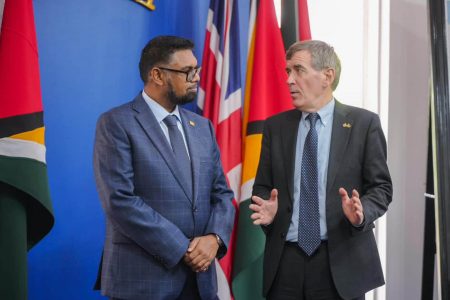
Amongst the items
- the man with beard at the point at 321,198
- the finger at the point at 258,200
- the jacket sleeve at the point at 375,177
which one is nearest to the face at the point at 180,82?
the man with beard at the point at 321,198

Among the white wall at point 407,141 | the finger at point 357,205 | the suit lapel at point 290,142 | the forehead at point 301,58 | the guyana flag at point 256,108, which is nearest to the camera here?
the finger at point 357,205

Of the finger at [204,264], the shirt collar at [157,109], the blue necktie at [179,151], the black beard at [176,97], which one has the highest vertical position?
the black beard at [176,97]

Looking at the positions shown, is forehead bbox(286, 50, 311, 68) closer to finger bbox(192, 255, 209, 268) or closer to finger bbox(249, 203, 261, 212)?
finger bbox(249, 203, 261, 212)

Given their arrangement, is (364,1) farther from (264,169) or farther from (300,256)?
(300,256)

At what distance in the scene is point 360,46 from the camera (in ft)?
10.8

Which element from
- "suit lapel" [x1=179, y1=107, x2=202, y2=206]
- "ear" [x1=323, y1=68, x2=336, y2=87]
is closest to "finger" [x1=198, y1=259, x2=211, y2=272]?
"suit lapel" [x1=179, y1=107, x2=202, y2=206]

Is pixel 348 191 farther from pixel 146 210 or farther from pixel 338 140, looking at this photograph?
pixel 146 210

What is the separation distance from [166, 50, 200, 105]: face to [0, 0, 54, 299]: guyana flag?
0.53 meters

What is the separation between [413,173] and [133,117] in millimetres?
2019

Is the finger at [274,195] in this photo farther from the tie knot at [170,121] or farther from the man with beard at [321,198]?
the tie knot at [170,121]

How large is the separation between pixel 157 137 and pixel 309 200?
2.10ft

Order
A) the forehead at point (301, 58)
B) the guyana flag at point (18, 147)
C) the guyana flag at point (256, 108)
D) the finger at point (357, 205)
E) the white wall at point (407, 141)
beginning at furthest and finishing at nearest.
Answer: the white wall at point (407, 141) < the guyana flag at point (256, 108) < the forehead at point (301, 58) < the guyana flag at point (18, 147) < the finger at point (357, 205)

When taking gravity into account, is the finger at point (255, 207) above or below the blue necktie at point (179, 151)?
below

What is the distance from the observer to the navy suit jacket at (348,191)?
5.86 feet
